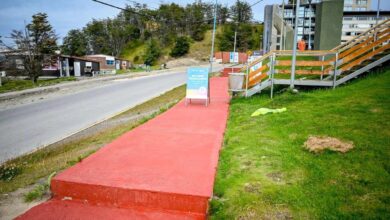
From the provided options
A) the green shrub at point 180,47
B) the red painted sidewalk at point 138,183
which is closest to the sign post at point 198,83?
the red painted sidewalk at point 138,183

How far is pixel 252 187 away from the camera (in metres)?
4.21

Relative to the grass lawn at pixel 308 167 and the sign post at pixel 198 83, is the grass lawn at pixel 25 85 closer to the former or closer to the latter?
the sign post at pixel 198 83

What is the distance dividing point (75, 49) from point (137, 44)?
28693 mm

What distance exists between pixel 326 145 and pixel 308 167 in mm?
905

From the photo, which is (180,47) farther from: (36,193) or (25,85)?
(36,193)

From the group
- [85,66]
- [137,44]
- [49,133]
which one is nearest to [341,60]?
[49,133]

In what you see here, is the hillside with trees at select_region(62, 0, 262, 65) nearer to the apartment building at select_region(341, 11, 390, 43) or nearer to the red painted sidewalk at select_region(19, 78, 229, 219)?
the apartment building at select_region(341, 11, 390, 43)

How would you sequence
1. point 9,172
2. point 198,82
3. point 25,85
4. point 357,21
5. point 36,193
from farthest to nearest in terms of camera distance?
point 357,21, point 25,85, point 198,82, point 9,172, point 36,193

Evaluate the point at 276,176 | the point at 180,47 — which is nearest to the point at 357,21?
the point at 180,47

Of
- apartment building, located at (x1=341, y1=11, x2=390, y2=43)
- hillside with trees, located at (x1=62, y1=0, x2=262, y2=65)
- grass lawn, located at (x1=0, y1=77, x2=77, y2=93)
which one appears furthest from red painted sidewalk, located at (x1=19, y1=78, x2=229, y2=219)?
apartment building, located at (x1=341, y1=11, x2=390, y2=43)

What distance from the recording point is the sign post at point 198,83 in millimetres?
12098

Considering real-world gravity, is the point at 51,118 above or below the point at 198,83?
below

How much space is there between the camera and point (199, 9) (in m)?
121

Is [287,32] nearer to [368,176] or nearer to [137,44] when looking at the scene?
[368,176]
